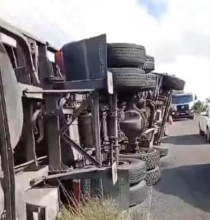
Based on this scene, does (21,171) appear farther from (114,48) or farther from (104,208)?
(114,48)

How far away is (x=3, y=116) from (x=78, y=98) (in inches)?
127

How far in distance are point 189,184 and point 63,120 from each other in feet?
11.6

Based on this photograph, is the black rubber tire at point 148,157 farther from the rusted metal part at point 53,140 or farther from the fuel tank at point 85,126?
the rusted metal part at point 53,140

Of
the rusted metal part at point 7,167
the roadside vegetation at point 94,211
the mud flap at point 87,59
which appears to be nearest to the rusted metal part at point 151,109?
the mud flap at point 87,59

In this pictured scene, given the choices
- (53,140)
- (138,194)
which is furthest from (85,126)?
(138,194)

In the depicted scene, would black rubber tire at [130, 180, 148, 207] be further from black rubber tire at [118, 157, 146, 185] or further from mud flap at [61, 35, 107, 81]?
mud flap at [61, 35, 107, 81]

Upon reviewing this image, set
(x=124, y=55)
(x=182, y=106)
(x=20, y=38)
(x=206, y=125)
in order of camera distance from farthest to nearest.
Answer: (x=182, y=106) < (x=206, y=125) < (x=124, y=55) < (x=20, y=38)

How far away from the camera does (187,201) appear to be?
5848mm

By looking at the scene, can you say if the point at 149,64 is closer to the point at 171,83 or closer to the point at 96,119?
the point at 171,83

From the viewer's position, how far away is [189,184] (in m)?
7.11

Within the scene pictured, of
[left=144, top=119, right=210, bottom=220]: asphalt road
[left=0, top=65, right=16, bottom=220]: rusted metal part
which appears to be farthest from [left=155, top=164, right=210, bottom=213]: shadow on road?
[left=0, top=65, right=16, bottom=220]: rusted metal part

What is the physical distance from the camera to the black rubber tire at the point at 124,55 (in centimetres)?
561

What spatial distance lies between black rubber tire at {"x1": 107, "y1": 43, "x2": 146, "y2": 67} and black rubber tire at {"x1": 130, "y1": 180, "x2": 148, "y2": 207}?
166 cm

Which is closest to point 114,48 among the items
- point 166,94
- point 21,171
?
point 21,171
